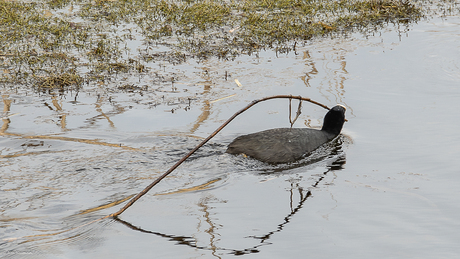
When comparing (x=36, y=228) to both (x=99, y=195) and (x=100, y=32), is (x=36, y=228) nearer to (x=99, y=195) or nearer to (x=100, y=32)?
(x=99, y=195)

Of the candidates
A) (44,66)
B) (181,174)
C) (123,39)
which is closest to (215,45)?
(123,39)

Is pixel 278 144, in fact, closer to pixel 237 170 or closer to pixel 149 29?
pixel 237 170

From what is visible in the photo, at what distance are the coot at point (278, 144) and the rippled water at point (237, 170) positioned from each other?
5.8 inches

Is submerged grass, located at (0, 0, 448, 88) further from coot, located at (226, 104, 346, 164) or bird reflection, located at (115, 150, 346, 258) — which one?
bird reflection, located at (115, 150, 346, 258)

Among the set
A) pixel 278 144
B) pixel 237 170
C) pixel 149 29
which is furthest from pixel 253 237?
pixel 149 29

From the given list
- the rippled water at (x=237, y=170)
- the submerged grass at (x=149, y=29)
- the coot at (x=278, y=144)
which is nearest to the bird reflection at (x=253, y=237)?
the rippled water at (x=237, y=170)

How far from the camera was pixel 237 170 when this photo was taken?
587 centimetres

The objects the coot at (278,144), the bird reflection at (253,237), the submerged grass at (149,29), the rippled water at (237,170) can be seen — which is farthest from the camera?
the submerged grass at (149,29)

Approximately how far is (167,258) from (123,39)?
798 cm

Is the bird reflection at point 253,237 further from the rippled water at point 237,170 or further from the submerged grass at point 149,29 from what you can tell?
the submerged grass at point 149,29

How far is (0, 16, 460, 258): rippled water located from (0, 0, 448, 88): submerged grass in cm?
99

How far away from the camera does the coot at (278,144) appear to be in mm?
6113

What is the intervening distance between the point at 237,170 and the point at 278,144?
69cm

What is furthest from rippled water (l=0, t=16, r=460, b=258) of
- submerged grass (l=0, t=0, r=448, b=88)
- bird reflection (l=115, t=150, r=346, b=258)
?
submerged grass (l=0, t=0, r=448, b=88)
